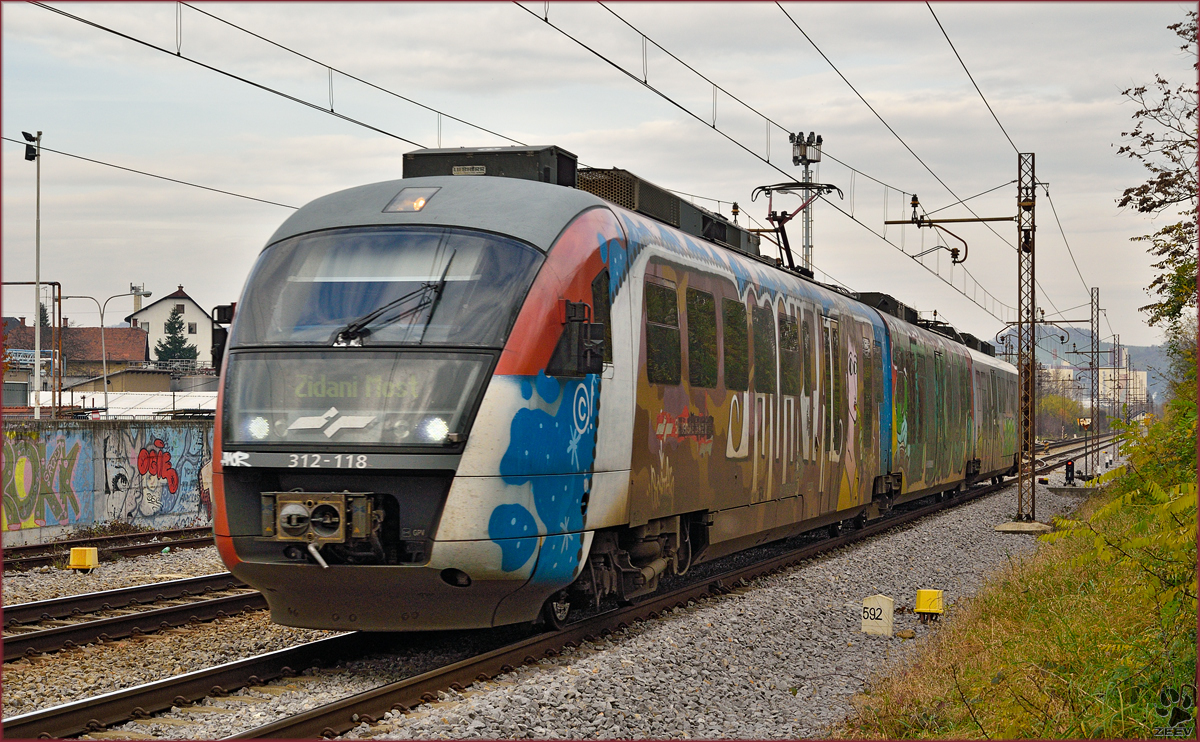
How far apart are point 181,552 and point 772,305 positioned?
9066 mm

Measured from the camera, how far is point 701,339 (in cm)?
1144

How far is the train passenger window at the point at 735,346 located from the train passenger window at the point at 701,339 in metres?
0.34

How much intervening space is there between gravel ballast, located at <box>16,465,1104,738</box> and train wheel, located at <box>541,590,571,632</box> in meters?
0.40

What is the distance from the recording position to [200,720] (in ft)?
23.0

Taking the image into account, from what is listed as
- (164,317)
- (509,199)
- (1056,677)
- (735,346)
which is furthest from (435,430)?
(164,317)

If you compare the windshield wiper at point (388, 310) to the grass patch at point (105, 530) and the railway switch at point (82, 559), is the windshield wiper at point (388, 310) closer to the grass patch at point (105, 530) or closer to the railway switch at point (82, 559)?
the railway switch at point (82, 559)

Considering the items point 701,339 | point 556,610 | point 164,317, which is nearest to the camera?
point 556,610

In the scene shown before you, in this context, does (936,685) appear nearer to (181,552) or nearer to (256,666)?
(256,666)

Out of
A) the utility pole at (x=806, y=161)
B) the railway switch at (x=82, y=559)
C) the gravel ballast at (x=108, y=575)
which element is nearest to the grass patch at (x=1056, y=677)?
the gravel ballast at (x=108, y=575)

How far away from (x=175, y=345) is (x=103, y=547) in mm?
88248

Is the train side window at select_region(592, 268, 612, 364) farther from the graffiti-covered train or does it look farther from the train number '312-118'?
the train number '312-118'

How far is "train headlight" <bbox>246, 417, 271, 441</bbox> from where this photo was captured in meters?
8.23

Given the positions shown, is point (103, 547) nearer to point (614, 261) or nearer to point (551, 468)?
point (614, 261)

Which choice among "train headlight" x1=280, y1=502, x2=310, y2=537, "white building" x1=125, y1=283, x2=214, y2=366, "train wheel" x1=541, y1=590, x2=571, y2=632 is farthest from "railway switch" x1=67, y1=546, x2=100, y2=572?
"white building" x1=125, y1=283, x2=214, y2=366
